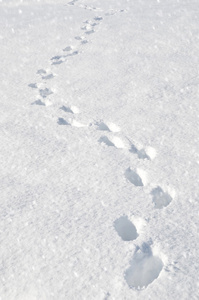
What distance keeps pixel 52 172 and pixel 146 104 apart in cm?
101

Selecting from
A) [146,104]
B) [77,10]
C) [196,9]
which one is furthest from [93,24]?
[146,104]

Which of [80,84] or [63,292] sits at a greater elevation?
[63,292]

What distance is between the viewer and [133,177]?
1857mm

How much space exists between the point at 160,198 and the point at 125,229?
0.27 metres

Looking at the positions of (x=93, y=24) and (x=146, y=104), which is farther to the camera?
(x=93, y=24)

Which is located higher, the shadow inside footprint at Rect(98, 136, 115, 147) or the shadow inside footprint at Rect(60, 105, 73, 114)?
the shadow inside footprint at Rect(98, 136, 115, 147)

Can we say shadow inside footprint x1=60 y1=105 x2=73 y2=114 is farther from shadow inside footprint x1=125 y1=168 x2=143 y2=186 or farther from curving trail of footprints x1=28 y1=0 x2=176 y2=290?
shadow inside footprint x1=125 y1=168 x2=143 y2=186

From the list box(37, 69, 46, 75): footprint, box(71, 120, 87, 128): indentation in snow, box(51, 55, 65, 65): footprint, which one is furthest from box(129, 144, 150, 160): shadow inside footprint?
box(51, 55, 65, 65): footprint

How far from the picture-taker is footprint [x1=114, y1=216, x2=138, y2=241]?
4.87 feet

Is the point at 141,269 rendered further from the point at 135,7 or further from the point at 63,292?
the point at 135,7

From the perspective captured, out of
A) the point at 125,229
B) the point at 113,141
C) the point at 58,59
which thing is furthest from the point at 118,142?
the point at 58,59

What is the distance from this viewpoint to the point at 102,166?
1.93 metres

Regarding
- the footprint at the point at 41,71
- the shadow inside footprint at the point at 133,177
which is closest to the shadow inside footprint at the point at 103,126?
the shadow inside footprint at the point at 133,177

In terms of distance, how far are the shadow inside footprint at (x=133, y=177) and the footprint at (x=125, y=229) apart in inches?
11.8
